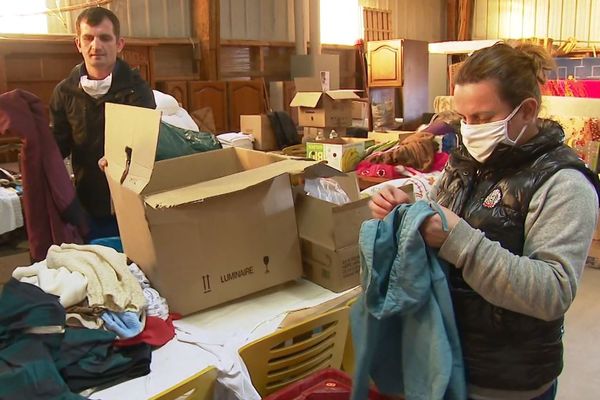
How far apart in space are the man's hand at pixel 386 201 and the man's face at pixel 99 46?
1.58m

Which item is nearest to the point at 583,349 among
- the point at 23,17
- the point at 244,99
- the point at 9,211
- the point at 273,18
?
the point at 9,211

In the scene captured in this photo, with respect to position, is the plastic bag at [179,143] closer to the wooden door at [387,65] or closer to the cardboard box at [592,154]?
the cardboard box at [592,154]

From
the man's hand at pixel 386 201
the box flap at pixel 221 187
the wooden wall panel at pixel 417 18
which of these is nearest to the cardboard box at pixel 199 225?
the box flap at pixel 221 187

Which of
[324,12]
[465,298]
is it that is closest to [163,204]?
[465,298]

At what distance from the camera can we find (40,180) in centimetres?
230

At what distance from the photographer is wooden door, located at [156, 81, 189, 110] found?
6281 mm

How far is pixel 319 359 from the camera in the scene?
5.54 feet

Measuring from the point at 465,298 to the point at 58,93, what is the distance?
6.52 feet

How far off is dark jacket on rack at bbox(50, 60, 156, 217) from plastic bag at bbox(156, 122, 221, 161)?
41cm

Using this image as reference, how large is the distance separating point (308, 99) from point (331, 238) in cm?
271

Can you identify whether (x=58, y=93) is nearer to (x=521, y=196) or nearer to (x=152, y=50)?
(x=521, y=196)

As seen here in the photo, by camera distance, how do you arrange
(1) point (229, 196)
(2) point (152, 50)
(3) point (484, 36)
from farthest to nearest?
(3) point (484, 36) < (2) point (152, 50) < (1) point (229, 196)

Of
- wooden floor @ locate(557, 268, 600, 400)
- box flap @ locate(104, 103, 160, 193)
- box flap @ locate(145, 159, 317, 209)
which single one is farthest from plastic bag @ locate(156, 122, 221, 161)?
wooden floor @ locate(557, 268, 600, 400)

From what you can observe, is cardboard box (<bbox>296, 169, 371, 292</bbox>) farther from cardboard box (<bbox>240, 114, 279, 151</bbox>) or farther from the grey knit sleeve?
cardboard box (<bbox>240, 114, 279, 151</bbox>)
